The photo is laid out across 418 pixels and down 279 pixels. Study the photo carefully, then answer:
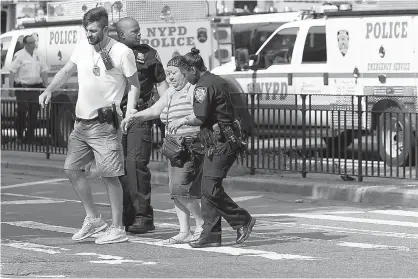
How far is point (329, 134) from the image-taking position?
1565 cm

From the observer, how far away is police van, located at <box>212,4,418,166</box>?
1577 centimetres

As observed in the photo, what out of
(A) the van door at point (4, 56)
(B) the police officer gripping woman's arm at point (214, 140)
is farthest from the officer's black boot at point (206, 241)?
(A) the van door at point (4, 56)

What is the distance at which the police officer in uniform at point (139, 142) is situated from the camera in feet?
37.1

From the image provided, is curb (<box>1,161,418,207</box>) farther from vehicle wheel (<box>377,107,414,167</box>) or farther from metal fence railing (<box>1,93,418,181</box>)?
vehicle wheel (<box>377,107,414,167</box>)

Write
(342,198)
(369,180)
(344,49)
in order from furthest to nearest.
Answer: (344,49) < (369,180) < (342,198)

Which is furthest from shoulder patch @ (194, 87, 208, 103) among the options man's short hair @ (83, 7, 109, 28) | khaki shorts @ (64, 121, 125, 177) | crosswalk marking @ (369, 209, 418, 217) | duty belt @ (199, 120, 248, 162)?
crosswalk marking @ (369, 209, 418, 217)

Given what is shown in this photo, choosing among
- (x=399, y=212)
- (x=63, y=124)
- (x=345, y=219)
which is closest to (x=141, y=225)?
(x=345, y=219)

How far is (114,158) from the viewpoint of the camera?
1067 centimetres

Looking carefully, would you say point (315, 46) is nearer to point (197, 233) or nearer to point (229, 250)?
point (197, 233)

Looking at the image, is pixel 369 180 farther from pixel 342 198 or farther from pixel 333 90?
pixel 333 90

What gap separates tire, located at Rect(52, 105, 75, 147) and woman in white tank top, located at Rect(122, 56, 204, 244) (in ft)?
28.1

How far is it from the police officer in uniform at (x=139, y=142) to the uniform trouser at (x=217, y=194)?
3.34ft

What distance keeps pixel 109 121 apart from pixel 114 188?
60cm

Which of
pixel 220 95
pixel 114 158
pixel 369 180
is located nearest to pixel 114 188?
pixel 114 158
